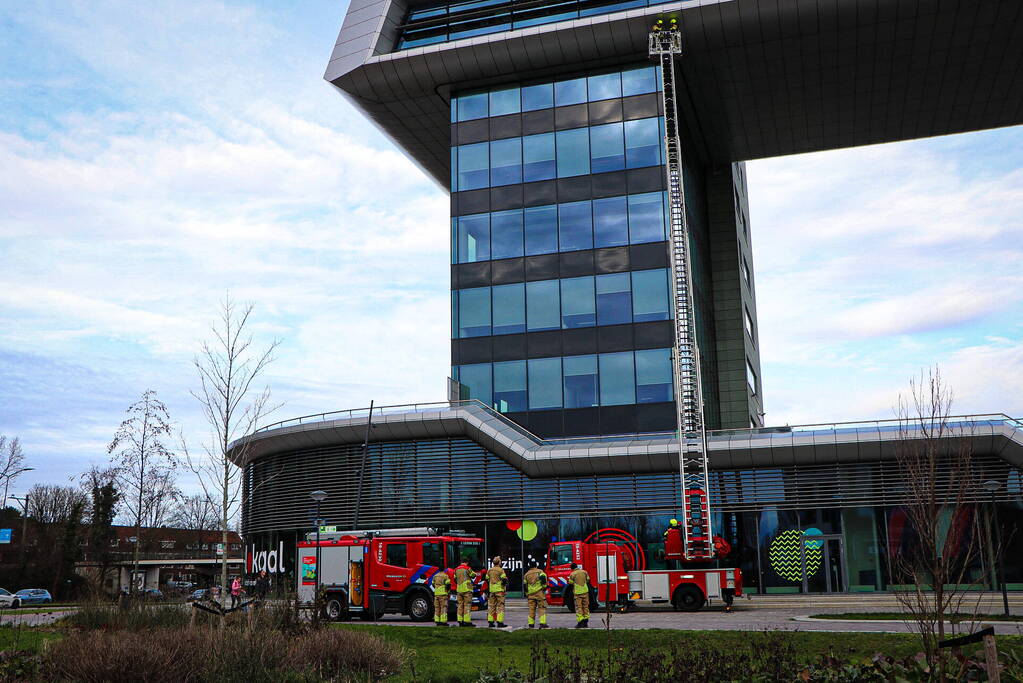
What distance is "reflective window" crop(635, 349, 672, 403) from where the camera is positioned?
135 feet

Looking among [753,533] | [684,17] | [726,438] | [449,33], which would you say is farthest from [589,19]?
[753,533]

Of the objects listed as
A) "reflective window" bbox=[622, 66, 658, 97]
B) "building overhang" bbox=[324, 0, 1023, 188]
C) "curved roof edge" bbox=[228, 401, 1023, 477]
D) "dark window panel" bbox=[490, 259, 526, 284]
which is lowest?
"curved roof edge" bbox=[228, 401, 1023, 477]

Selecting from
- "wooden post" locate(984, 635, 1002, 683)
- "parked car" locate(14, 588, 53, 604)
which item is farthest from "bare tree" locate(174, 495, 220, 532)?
"wooden post" locate(984, 635, 1002, 683)

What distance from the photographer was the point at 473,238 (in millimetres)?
45250

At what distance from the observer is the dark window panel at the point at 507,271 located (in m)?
43.9

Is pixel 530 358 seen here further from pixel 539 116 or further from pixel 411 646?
pixel 411 646

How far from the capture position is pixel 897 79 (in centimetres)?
4609

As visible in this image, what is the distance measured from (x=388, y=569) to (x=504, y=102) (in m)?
25.1

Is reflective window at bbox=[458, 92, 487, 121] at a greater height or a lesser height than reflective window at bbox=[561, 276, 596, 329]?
greater

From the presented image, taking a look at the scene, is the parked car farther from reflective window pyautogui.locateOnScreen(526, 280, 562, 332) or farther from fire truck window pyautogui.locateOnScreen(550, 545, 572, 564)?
fire truck window pyautogui.locateOnScreen(550, 545, 572, 564)

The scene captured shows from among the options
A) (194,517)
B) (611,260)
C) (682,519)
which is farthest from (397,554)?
(194,517)

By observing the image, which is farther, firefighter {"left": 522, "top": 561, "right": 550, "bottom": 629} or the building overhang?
the building overhang

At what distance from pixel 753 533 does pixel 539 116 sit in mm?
21278

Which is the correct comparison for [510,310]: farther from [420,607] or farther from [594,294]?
[420,607]
